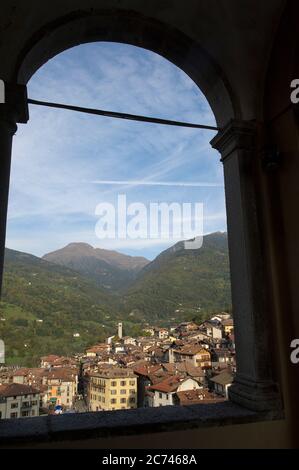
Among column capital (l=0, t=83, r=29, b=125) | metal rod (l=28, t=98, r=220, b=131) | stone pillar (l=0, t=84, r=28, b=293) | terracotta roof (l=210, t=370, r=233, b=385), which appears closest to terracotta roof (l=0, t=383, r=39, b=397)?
stone pillar (l=0, t=84, r=28, b=293)

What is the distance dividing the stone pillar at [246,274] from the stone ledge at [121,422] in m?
0.20

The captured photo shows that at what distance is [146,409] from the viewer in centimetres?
280

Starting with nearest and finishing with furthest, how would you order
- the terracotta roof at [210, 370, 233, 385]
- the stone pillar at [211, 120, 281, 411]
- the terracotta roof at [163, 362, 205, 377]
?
the stone pillar at [211, 120, 281, 411]
the terracotta roof at [210, 370, 233, 385]
the terracotta roof at [163, 362, 205, 377]

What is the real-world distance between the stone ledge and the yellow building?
0.26 meters

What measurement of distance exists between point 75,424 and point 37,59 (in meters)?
3.32

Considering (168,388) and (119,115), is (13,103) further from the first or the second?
(168,388)

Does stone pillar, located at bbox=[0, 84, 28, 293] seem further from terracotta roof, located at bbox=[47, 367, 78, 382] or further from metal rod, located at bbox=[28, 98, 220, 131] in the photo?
terracotta roof, located at bbox=[47, 367, 78, 382]

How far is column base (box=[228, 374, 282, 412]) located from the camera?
2709mm

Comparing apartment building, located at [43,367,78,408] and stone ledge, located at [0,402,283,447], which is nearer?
stone ledge, located at [0,402,283,447]

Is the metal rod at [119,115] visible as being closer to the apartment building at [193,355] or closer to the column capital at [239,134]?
the column capital at [239,134]

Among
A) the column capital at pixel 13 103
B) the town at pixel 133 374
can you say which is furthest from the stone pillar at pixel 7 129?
the town at pixel 133 374

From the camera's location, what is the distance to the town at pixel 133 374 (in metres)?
2.90

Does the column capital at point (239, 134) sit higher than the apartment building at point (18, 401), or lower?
higher

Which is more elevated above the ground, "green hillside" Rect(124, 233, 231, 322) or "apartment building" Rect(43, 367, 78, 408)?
"green hillside" Rect(124, 233, 231, 322)
